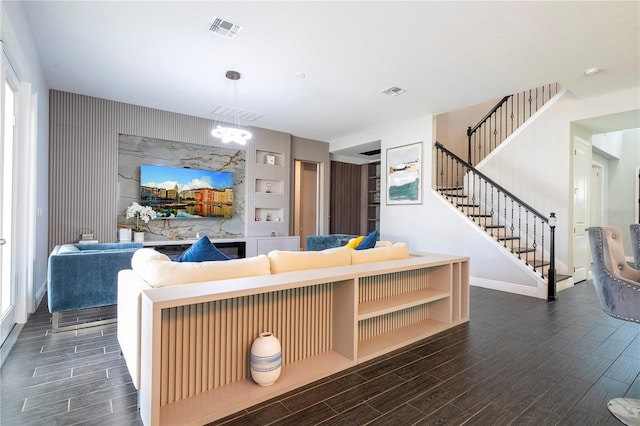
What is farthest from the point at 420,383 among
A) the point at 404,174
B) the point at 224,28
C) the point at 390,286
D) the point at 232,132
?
the point at 404,174

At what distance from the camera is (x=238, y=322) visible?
81.4 inches

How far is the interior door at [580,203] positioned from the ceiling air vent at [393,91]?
303cm

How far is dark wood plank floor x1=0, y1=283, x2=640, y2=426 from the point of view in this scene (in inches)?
69.4

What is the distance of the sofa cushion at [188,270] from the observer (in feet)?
6.23

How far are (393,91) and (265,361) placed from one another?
413 cm

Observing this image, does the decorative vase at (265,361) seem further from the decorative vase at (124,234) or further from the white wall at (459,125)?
the white wall at (459,125)

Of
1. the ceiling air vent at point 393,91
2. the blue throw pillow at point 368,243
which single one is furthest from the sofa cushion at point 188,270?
the ceiling air vent at point 393,91

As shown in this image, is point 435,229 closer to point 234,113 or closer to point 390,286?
point 390,286

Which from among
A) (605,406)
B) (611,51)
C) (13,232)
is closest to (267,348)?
(605,406)

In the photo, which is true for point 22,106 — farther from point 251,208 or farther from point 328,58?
point 251,208

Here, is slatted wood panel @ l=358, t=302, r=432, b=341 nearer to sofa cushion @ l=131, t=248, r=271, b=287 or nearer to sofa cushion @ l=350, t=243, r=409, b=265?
sofa cushion @ l=350, t=243, r=409, b=265

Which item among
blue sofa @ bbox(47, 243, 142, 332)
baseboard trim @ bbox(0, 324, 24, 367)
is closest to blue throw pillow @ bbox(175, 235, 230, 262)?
blue sofa @ bbox(47, 243, 142, 332)

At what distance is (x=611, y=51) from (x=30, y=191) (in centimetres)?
647

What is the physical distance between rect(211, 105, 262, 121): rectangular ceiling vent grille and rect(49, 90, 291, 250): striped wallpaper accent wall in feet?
3.69
